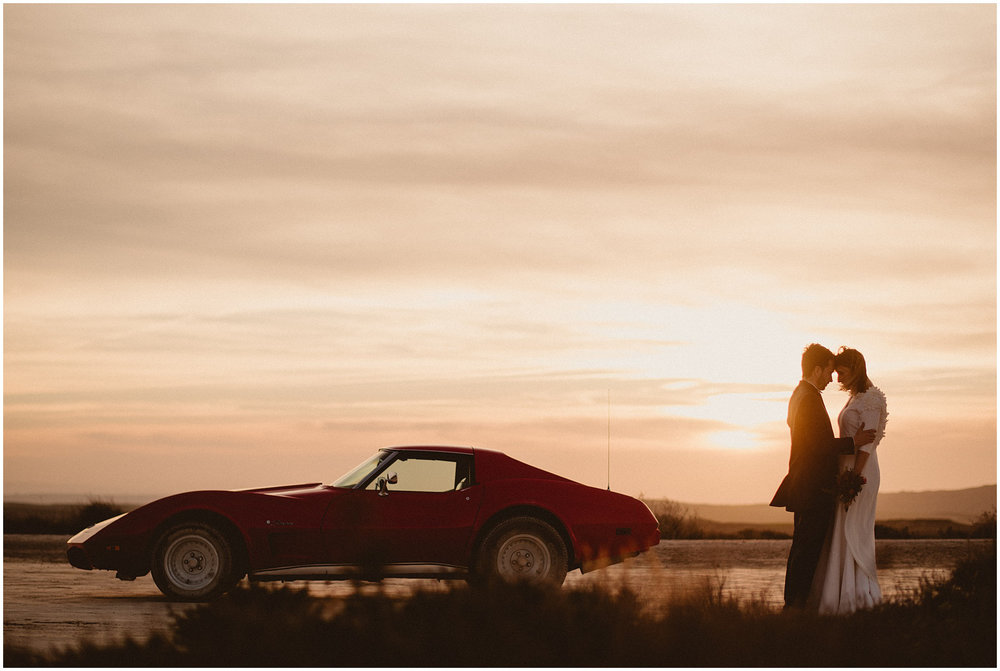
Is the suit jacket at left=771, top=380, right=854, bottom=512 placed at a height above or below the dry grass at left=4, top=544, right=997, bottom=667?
above

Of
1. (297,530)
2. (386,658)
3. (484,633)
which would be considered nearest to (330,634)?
(386,658)

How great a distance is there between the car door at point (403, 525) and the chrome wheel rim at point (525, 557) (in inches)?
14.6

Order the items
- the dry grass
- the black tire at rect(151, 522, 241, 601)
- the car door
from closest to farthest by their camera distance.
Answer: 1. the dry grass
2. the black tire at rect(151, 522, 241, 601)
3. the car door

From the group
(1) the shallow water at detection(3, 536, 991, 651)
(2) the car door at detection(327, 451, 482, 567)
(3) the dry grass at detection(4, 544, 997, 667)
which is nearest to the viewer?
(3) the dry grass at detection(4, 544, 997, 667)

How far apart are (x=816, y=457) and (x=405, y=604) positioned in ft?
12.4

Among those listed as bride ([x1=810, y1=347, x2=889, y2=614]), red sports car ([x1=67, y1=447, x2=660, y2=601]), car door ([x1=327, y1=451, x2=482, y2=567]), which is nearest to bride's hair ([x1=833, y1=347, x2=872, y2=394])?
bride ([x1=810, y1=347, x2=889, y2=614])

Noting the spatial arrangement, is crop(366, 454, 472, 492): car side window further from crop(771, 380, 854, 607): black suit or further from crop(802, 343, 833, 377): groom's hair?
crop(802, 343, 833, 377): groom's hair

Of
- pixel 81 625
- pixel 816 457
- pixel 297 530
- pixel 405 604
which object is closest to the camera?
pixel 405 604

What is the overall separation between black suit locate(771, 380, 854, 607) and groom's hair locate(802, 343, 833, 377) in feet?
0.43

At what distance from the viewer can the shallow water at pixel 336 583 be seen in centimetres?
856

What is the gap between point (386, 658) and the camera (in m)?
7.08

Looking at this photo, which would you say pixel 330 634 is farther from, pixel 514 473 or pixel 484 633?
pixel 514 473

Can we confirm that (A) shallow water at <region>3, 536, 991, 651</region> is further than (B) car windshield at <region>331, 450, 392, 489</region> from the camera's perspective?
No

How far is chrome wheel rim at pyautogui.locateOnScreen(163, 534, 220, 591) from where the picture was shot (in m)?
10.8
